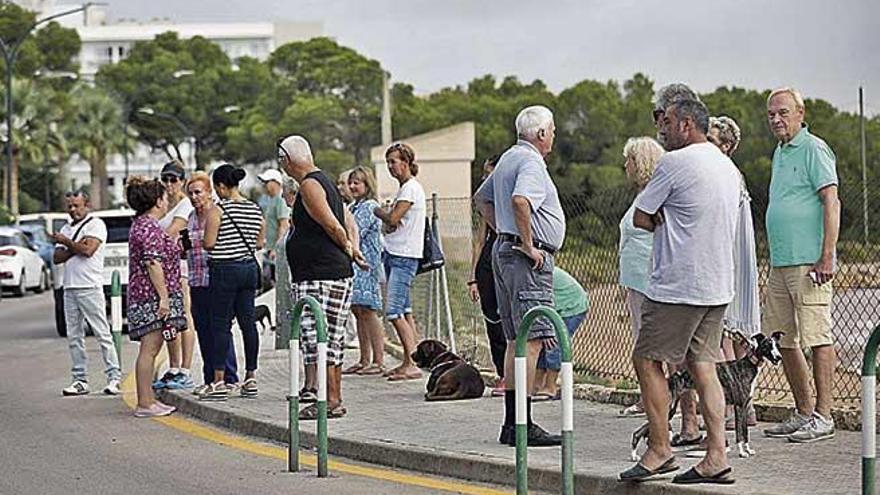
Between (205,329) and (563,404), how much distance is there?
5.98 metres

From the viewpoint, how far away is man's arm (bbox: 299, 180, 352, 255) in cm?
1171

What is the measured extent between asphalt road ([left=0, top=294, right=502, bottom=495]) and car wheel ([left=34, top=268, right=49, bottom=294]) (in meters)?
23.6

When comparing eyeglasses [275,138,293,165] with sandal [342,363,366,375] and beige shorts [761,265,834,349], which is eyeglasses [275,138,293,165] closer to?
sandal [342,363,366,375]

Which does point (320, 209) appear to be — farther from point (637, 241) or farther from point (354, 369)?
point (354, 369)

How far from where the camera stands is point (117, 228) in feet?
76.3

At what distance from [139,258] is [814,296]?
18.2ft

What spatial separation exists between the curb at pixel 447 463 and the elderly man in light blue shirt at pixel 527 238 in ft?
1.84

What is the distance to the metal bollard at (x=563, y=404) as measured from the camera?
8.05m

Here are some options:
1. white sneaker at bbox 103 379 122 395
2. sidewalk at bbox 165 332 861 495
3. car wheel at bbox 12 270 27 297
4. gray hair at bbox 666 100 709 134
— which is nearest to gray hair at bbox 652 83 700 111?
gray hair at bbox 666 100 709 134

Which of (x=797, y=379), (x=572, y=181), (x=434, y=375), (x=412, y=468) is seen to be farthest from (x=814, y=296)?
(x=572, y=181)

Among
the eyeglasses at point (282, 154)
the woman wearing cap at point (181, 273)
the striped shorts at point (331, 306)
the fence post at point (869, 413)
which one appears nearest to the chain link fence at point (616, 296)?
the striped shorts at point (331, 306)

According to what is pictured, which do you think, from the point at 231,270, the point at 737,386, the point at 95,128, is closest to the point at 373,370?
the point at 231,270

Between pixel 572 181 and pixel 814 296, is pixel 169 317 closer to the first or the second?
pixel 814 296

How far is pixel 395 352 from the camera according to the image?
657 inches
